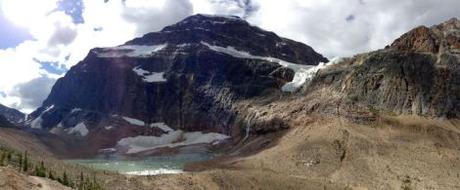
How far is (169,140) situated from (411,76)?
242ft

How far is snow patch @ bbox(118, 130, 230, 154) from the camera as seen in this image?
179m

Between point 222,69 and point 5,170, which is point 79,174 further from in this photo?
point 222,69

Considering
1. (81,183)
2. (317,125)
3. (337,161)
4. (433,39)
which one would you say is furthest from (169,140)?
(81,183)

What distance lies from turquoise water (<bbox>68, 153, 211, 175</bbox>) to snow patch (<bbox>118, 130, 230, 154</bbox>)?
14.3m

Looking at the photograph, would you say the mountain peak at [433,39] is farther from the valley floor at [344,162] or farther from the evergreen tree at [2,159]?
the evergreen tree at [2,159]

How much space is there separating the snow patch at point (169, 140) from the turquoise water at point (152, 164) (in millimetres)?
14316

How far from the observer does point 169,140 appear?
18638 centimetres

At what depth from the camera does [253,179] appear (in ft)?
323

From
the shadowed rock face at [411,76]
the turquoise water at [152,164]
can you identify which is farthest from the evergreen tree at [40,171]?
the shadowed rock face at [411,76]

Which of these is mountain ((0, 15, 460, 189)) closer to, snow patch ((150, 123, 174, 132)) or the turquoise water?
snow patch ((150, 123, 174, 132))

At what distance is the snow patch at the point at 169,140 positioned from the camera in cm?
17900

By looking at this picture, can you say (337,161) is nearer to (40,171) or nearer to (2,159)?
(40,171)

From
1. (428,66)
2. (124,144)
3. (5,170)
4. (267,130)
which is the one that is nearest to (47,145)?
(124,144)

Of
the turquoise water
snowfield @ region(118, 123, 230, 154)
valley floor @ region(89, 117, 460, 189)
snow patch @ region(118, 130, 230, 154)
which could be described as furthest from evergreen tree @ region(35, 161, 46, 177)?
snow patch @ region(118, 130, 230, 154)
